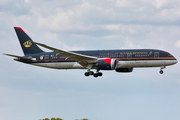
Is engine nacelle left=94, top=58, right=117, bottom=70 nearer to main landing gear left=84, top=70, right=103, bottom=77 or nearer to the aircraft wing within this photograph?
the aircraft wing

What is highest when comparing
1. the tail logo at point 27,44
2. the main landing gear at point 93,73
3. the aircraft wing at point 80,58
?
the tail logo at point 27,44

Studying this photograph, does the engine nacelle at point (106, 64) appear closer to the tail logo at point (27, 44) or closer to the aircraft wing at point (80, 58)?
the aircraft wing at point (80, 58)

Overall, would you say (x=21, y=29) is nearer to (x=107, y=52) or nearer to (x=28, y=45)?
(x=28, y=45)

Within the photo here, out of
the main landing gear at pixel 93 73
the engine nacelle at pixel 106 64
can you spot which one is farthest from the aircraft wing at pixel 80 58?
the main landing gear at pixel 93 73

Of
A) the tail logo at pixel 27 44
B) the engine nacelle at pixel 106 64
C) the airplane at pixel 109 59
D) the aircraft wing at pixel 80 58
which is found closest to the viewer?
the engine nacelle at pixel 106 64

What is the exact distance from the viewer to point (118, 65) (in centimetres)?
6581

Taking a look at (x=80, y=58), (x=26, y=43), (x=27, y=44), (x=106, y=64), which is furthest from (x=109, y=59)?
(x=26, y=43)

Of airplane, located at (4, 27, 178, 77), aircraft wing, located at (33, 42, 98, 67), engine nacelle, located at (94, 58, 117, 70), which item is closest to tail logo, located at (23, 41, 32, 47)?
airplane, located at (4, 27, 178, 77)

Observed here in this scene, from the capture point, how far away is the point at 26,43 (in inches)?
3012

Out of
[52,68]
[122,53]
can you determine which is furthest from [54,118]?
[122,53]

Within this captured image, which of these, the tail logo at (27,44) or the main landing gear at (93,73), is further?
the tail logo at (27,44)

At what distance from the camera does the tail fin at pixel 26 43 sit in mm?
75250

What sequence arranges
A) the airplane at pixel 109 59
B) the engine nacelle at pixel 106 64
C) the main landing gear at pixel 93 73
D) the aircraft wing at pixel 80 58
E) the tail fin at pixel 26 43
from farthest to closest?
the tail fin at pixel 26 43 → the main landing gear at pixel 93 73 → the airplane at pixel 109 59 → the aircraft wing at pixel 80 58 → the engine nacelle at pixel 106 64

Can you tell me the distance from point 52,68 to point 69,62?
195 inches
